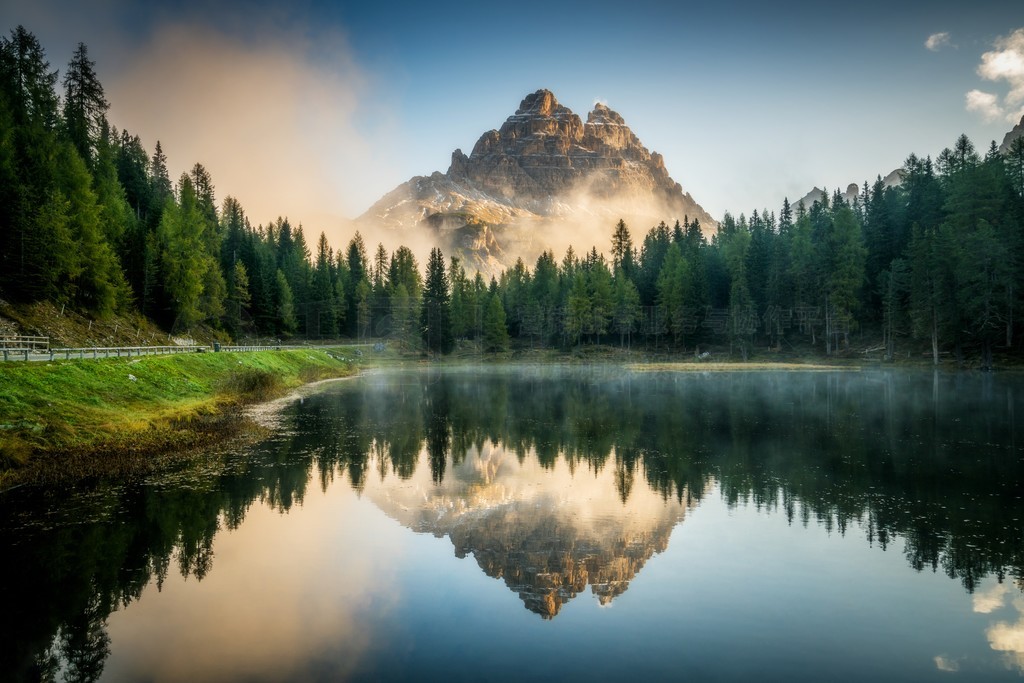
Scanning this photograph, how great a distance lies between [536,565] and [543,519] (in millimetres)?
4067

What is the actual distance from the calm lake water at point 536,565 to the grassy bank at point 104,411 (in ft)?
10.1

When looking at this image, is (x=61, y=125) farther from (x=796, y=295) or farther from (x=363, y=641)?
(x=796, y=295)

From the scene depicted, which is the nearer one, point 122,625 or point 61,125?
point 122,625

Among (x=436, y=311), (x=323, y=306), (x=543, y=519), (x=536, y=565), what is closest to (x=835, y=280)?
(x=436, y=311)

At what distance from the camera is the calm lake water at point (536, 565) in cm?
1154

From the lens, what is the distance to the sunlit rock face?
15.4m

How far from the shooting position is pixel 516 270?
533 feet

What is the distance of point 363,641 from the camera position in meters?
12.4

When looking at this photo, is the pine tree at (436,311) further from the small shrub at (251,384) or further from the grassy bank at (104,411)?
the grassy bank at (104,411)

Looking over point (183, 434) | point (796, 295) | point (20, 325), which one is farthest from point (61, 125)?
point (796, 295)

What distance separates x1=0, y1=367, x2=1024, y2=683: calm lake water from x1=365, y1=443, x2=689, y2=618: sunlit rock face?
Result: 11cm

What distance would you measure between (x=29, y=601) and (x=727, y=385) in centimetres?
6314

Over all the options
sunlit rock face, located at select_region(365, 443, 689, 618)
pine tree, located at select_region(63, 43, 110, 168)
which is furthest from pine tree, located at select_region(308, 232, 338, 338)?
sunlit rock face, located at select_region(365, 443, 689, 618)

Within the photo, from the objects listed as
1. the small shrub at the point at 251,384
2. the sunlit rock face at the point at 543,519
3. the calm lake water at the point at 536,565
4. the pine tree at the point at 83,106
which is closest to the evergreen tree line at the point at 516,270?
the pine tree at the point at 83,106
